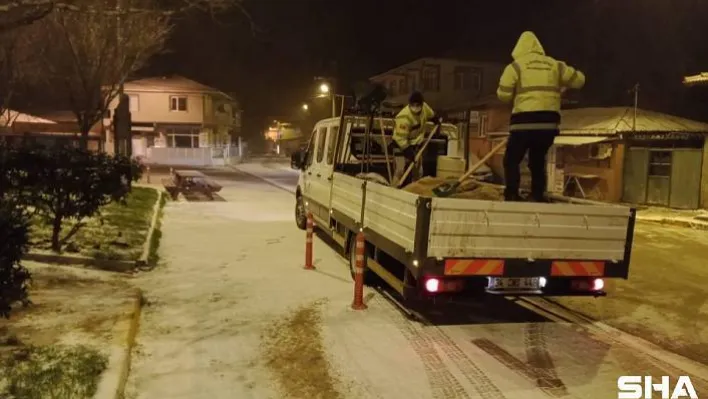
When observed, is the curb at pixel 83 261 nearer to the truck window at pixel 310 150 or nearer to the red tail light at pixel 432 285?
the truck window at pixel 310 150

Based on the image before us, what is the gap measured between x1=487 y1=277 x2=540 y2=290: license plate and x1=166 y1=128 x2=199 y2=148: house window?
50.1 meters

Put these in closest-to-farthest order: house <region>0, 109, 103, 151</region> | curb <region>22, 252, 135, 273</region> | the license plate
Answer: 1. the license plate
2. curb <region>22, 252, 135, 273</region>
3. house <region>0, 109, 103, 151</region>

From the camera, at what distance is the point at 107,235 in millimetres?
10312

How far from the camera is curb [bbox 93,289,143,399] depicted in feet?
14.0

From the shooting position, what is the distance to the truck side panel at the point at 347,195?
24.8 ft

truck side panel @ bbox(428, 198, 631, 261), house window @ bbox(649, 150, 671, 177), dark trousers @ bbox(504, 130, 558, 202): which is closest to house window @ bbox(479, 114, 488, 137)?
house window @ bbox(649, 150, 671, 177)

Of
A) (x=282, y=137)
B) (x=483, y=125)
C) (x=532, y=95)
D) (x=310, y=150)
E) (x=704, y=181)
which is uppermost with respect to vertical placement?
(x=483, y=125)

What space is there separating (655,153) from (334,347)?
54.7 feet

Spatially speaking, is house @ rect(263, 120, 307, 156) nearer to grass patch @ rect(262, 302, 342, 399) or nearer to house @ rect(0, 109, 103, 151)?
house @ rect(0, 109, 103, 151)

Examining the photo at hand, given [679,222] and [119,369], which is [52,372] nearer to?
[119,369]

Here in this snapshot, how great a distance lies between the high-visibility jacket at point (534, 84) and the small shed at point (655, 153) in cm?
1347

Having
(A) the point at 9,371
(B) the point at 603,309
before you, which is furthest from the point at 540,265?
(A) the point at 9,371

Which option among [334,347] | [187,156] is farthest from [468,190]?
[187,156]

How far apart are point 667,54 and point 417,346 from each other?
28505 millimetres
